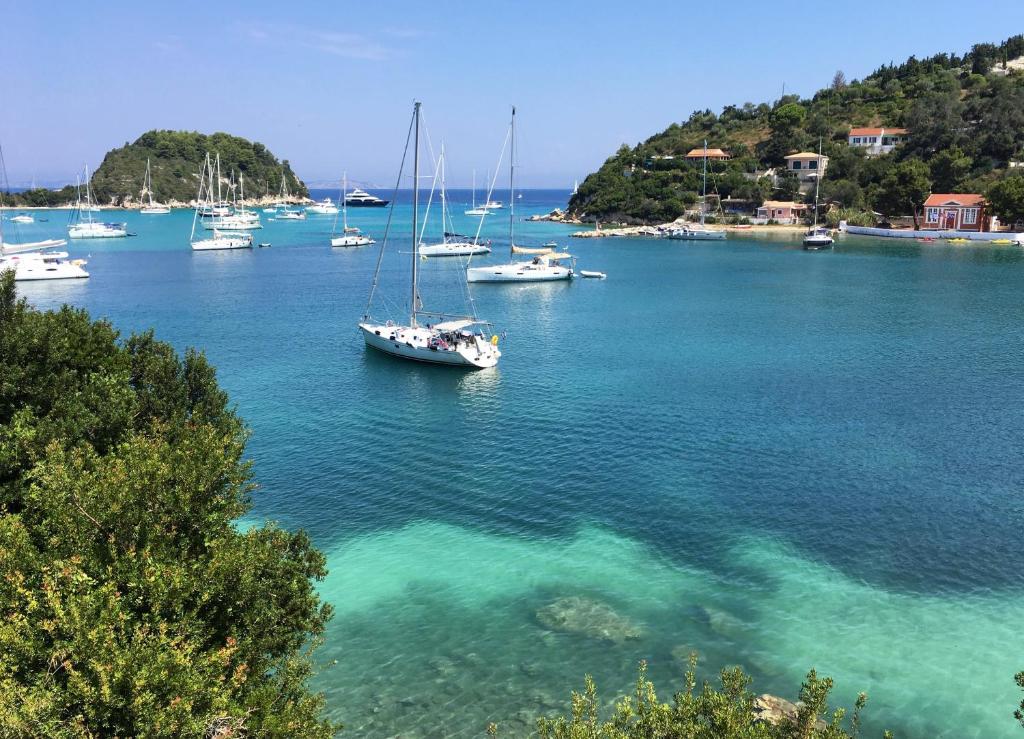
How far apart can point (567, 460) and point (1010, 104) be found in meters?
178

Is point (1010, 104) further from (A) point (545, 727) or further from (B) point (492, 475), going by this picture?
(A) point (545, 727)

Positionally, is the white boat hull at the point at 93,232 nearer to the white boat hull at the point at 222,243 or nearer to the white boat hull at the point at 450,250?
the white boat hull at the point at 222,243

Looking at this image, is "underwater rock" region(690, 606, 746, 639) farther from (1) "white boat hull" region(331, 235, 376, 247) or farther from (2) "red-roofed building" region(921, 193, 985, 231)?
(2) "red-roofed building" region(921, 193, 985, 231)

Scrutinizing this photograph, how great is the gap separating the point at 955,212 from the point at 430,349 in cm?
13103

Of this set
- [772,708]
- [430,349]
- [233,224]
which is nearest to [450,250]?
[233,224]

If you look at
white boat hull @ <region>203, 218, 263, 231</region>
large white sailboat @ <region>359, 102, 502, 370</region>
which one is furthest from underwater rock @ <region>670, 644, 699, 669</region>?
white boat hull @ <region>203, 218, 263, 231</region>

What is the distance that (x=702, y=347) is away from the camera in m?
65.7

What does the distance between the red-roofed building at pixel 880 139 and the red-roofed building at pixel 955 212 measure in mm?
41207

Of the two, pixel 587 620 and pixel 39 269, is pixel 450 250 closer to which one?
pixel 39 269

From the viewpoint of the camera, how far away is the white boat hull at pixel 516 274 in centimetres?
10594

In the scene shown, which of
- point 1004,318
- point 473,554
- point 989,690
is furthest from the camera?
point 1004,318

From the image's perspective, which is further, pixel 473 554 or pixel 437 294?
pixel 437 294

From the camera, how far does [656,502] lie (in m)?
35.3

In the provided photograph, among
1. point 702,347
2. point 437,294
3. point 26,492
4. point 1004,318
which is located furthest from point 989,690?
point 437,294
